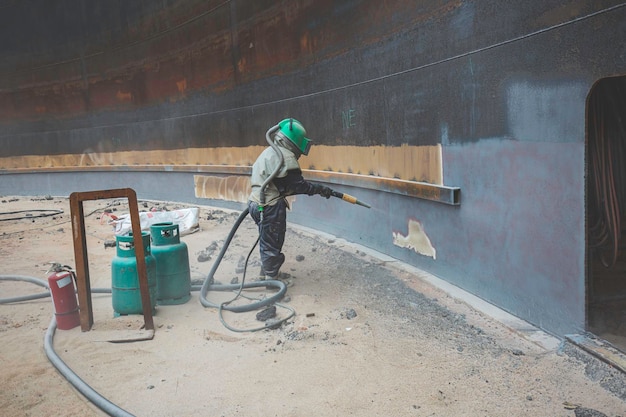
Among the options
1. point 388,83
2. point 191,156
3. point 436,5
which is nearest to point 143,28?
point 191,156

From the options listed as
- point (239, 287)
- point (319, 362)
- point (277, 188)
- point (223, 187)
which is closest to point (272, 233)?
point (277, 188)

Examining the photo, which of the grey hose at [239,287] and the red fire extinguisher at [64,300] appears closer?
the red fire extinguisher at [64,300]

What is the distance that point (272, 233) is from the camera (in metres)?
5.25

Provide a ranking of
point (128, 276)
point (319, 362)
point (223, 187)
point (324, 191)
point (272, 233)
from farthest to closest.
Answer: point (223, 187), point (272, 233), point (324, 191), point (128, 276), point (319, 362)

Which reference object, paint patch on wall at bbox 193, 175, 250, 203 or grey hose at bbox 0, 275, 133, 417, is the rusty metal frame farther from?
paint patch on wall at bbox 193, 175, 250, 203

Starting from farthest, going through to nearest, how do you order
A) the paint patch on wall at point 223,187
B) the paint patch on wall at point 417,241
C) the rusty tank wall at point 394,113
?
the paint patch on wall at point 223,187
the paint patch on wall at point 417,241
the rusty tank wall at point 394,113

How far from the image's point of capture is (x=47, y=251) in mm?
7418

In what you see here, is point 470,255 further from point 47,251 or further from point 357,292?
point 47,251

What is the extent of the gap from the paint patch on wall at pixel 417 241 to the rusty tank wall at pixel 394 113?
22 millimetres

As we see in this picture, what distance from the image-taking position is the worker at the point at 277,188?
16.9 ft

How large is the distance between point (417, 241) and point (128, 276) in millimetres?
2797

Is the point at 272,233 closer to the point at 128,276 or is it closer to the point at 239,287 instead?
the point at 239,287

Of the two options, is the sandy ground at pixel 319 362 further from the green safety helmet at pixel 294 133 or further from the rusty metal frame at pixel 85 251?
the green safety helmet at pixel 294 133

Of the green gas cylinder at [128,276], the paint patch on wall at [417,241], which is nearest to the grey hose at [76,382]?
the green gas cylinder at [128,276]
